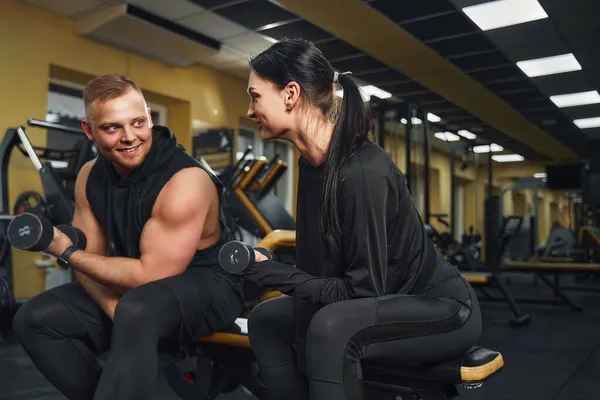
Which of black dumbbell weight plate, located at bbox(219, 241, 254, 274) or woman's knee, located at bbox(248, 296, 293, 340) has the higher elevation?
black dumbbell weight plate, located at bbox(219, 241, 254, 274)

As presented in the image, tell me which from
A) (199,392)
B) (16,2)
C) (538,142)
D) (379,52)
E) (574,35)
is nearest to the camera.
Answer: (199,392)

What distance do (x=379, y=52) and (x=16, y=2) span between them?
3593mm

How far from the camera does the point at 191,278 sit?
1.38 metres

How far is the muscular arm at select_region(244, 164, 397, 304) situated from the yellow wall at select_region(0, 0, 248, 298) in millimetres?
4207

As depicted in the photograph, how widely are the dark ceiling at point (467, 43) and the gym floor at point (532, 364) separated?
8.87 ft

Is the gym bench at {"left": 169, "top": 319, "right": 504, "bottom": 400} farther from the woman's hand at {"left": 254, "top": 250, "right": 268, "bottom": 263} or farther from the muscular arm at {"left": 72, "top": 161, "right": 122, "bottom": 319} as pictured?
the muscular arm at {"left": 72, "top": 161, "right": 122, "bottom": 319}

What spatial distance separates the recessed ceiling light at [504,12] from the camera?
468cm

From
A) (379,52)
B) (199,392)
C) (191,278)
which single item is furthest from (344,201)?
(379,52)

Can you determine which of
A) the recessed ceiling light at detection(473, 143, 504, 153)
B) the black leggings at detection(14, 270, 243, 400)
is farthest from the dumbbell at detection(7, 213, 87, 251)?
the recessed ceiling light at detection(473, 143, 504, 153)

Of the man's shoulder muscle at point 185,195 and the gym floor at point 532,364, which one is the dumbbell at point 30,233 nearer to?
the man's shoulder muscle at point 185,195

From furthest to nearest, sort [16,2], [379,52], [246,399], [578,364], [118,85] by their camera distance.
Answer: [379,52]
[16,2]
[578,364]
[246,399]
[118,85]

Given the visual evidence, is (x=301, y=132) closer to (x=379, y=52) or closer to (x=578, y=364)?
(x=578, y=364)

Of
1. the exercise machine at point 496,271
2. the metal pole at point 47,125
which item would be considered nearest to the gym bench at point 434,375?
the metal pole at point 47,125

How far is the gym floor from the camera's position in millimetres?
2133
